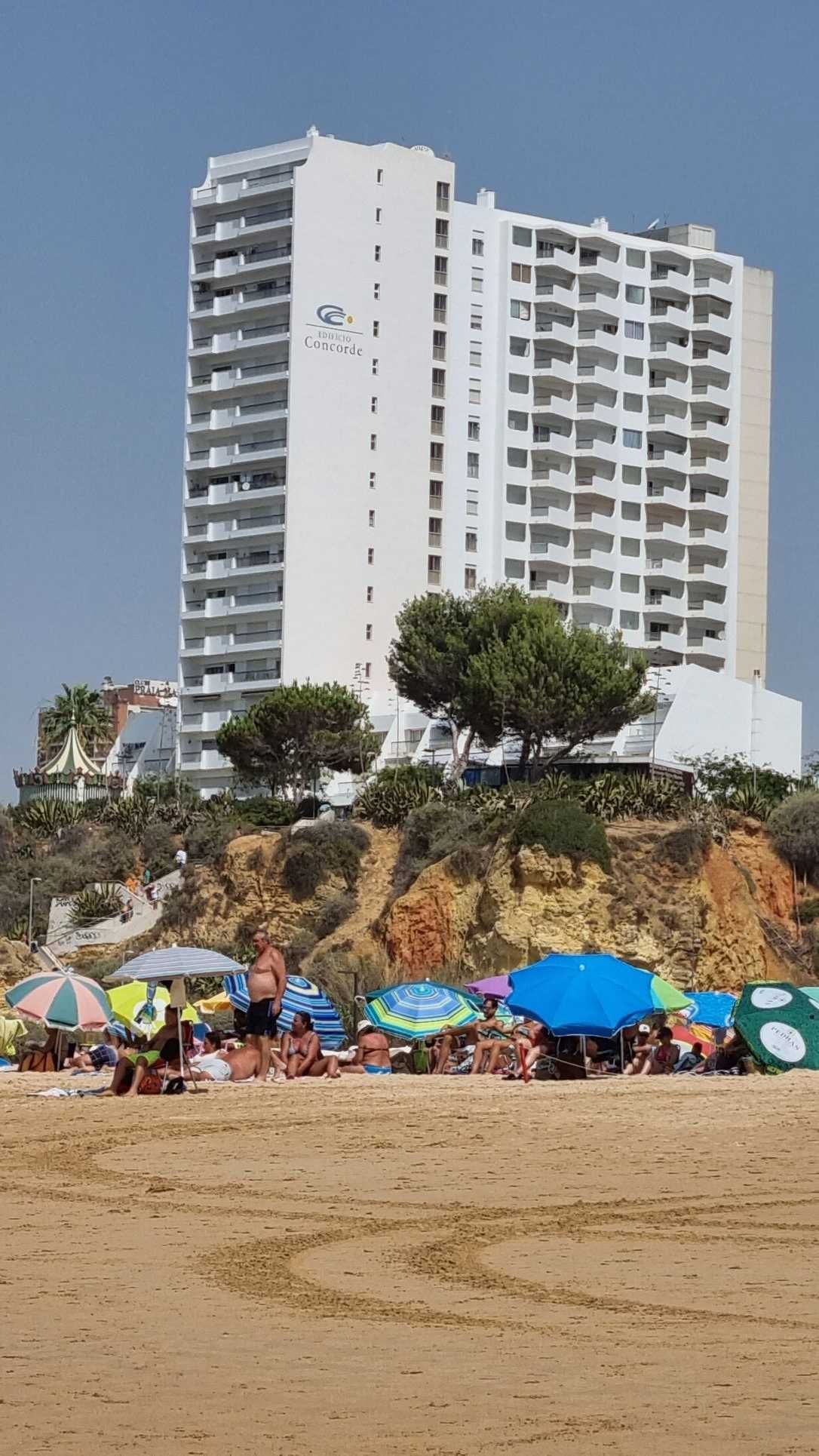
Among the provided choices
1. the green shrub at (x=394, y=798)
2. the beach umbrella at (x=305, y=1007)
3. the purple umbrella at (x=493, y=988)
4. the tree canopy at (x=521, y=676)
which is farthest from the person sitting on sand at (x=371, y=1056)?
the tree canopy at (x=521, y=676)

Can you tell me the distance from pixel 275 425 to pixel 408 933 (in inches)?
1936

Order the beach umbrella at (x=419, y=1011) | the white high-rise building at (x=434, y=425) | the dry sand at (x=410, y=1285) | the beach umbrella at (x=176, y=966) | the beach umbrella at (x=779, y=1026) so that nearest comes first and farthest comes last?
1. the dry sand at (x=410, y=1285)
2. the beach umbrella at (x=176, y=966)
3. the beach umbrella at (x=779, y=1026)
4. the beach umbrella at (x=419, y=1011)
5. the white high-rise building at (x=434, y=425)

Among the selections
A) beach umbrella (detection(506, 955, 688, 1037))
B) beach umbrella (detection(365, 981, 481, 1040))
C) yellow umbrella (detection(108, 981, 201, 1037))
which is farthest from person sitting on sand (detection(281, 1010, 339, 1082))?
yellow umbrella (detection(108, 981, 201, 1037))

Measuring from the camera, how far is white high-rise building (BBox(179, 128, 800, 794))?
9725cm

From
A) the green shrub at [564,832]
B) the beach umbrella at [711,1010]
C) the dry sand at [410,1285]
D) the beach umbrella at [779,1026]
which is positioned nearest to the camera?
the dry sand at [410,1285]

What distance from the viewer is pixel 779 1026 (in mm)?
22281

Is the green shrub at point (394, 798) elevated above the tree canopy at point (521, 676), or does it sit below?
below

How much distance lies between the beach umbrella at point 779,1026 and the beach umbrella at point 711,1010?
767cm

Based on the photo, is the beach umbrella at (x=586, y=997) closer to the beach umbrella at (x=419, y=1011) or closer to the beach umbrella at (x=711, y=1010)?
the beach umbrella at (x=419, y=1011)

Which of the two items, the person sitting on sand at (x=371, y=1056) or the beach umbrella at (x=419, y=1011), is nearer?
the person sitting on sand at (x=371, y=1056)

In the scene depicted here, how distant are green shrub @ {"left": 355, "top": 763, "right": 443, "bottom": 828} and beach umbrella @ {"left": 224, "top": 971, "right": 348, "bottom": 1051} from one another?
114 ft

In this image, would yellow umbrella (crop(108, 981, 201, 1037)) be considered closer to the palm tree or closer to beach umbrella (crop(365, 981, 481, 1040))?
beach umbrella (crop(365, 981, 481, 1040))

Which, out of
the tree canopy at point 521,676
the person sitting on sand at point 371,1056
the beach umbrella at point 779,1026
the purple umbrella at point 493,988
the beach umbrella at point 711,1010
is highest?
the tree canopy at point 521,676

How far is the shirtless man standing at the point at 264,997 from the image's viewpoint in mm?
20422
